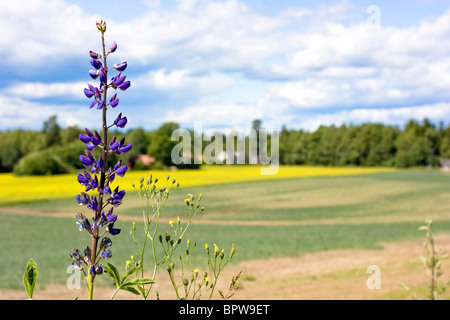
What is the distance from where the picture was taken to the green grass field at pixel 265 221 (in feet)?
60.3

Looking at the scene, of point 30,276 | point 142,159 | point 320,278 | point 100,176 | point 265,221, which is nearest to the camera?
point 100,176

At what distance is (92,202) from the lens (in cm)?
→ 132

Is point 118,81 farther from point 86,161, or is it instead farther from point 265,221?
point 265,221

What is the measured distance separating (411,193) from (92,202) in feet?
166

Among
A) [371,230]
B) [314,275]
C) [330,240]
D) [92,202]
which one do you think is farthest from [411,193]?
[92,202]

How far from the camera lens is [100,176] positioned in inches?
51.6

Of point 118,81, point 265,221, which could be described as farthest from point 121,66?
point 265,221

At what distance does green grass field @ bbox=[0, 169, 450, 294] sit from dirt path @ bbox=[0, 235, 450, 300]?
3.36ft

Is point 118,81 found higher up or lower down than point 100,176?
higher up

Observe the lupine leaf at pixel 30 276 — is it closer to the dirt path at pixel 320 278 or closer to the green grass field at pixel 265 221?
the green grass field at pixel 265 221

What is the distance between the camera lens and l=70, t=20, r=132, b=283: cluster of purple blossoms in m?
1.30

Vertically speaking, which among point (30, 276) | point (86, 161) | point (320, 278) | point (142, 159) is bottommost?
point (320, 278)

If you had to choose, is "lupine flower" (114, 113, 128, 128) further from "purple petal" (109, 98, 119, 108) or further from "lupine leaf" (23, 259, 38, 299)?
"lupine leaf" (23, 259, 38, 299)

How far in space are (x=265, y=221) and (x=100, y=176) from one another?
3017 cm
